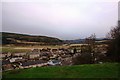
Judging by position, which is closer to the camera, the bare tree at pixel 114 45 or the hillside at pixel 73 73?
the hillside at pixel 73 73

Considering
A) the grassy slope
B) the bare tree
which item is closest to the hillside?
the grassy slope

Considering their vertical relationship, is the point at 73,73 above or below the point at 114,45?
below

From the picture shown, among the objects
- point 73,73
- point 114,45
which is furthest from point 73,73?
point 114,45

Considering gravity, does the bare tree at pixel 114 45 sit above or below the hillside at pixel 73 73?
above

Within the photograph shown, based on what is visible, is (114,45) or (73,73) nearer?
(73,73)

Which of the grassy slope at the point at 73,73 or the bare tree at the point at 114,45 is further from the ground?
the bare tree at the point at 114,45

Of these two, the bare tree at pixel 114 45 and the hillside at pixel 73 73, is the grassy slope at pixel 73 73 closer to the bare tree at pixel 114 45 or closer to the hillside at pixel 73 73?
the hillside at pixel 73 73

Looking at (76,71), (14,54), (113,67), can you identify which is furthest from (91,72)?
(14,54)

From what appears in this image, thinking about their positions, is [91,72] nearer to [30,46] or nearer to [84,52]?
[30,46]

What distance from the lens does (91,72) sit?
33.7ft

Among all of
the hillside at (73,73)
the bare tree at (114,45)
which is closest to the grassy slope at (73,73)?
the hillside at (73,73)

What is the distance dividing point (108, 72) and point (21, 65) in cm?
577

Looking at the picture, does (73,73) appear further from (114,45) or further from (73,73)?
(114,45)

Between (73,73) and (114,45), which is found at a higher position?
(114,45)
